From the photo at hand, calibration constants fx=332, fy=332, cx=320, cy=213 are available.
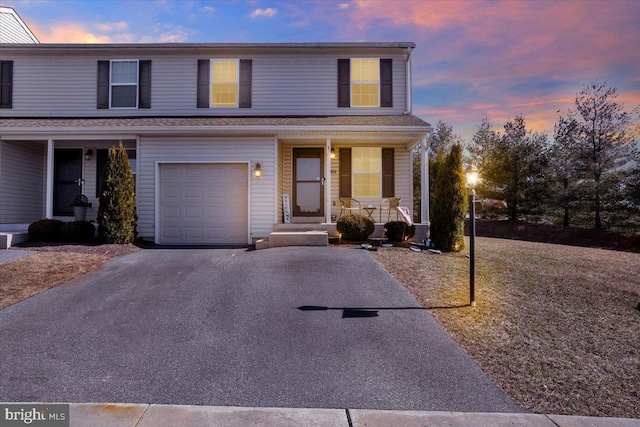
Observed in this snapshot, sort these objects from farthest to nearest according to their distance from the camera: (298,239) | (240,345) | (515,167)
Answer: (515,167) → (298,239) → (240,345)

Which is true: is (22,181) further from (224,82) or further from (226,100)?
(224,82)

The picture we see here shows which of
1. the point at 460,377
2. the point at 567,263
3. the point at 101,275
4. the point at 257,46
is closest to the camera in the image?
the point at 460,377

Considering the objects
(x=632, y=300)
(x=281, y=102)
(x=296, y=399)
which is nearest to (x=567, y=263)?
(x=632, y=300)

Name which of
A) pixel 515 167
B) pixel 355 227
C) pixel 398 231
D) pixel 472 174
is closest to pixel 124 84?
pixel 355 227

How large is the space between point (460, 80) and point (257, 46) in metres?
10.5

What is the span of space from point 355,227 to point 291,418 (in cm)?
716

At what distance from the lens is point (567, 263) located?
8.45 metres

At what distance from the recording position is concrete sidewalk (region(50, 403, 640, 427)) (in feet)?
8.89

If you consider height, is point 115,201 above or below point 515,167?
below

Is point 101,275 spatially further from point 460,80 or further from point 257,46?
point 460,80

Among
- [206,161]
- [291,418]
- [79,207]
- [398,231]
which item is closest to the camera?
[291,418]

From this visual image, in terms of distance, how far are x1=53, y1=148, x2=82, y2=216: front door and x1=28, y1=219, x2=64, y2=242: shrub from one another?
191 centimetres

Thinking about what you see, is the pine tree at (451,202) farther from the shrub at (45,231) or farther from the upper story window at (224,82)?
the shrub at (45,231)

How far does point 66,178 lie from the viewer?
11.6 metres
